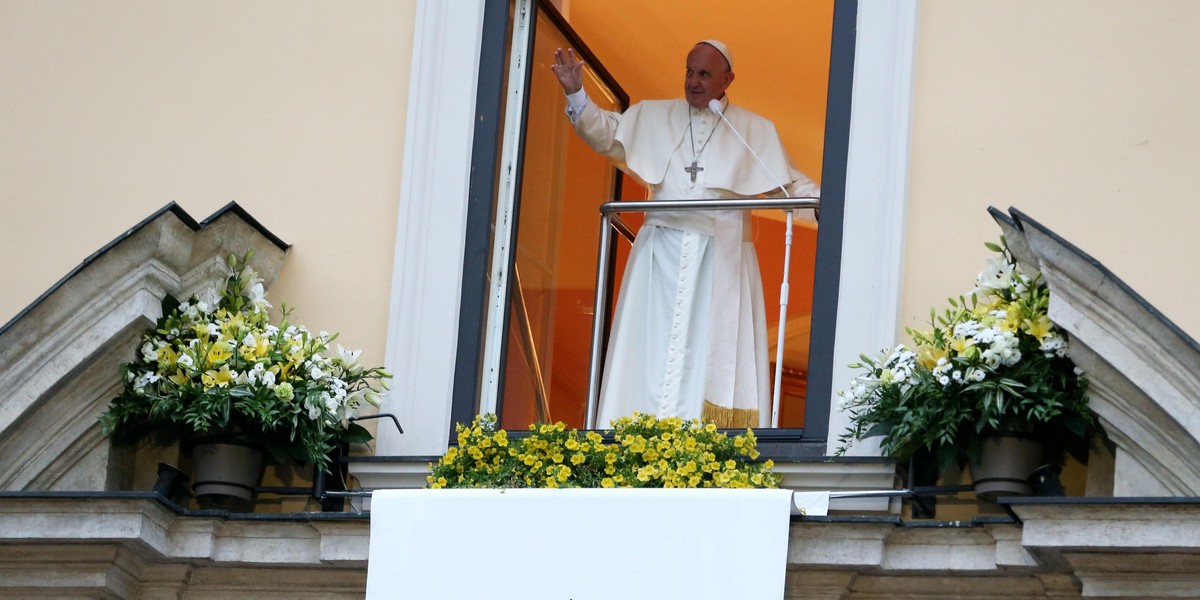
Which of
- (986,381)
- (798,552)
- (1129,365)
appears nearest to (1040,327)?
(986,381)

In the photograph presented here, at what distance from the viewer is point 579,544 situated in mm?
6781

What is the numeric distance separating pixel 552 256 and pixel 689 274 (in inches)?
20.8

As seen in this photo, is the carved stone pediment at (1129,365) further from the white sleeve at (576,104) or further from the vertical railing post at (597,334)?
the white sleeve at (576,104)

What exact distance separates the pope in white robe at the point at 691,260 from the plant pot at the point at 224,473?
4.09 feet

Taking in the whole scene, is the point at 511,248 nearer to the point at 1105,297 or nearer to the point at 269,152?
the point at 269,152

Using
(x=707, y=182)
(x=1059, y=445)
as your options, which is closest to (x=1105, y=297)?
(x=1059, y=445)

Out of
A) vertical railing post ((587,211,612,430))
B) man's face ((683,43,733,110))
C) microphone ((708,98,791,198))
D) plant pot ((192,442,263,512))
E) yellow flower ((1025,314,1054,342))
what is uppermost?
man's face ((683,43,733,110))

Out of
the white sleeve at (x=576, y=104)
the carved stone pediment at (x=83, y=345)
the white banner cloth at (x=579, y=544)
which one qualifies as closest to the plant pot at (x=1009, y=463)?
the white banner cloth at (x=579, y=544)

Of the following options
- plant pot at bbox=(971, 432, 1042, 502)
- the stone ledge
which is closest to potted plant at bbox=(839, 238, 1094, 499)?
plant pot at bbox=(971, 432, 1042, 502)

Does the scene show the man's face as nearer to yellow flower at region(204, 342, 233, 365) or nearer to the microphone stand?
the microphone stand

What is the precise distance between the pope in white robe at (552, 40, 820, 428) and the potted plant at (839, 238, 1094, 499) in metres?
1.21

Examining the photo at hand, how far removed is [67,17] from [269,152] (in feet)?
3.25

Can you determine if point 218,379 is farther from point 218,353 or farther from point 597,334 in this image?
point 597,334

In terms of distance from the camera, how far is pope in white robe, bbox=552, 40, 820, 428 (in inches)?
319
